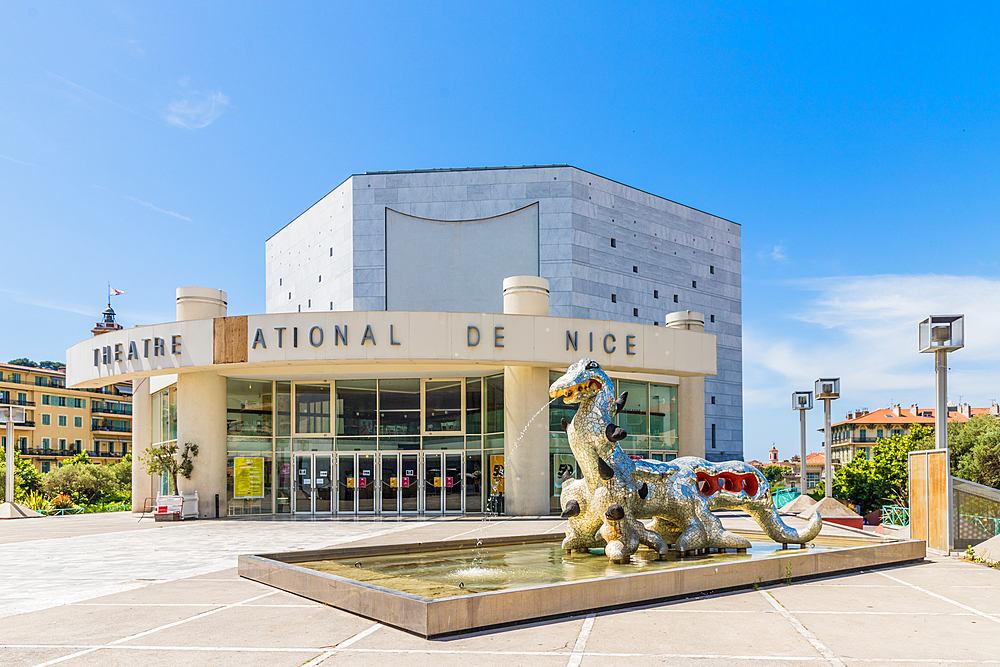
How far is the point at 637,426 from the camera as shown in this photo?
1117 inches

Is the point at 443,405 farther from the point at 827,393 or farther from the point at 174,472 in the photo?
the point at 827,393

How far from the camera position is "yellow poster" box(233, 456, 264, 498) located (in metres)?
26.5

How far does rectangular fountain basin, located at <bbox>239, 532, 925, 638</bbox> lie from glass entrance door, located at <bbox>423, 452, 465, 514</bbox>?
12.7 m

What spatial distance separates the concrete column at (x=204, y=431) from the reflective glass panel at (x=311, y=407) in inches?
97.1

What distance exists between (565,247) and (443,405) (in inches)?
1154

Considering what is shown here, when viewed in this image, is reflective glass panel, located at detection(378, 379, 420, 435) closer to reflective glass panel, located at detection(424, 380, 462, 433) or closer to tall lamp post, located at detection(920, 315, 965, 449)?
reflective glass panel, located at detection(424, 380, 462, 433)

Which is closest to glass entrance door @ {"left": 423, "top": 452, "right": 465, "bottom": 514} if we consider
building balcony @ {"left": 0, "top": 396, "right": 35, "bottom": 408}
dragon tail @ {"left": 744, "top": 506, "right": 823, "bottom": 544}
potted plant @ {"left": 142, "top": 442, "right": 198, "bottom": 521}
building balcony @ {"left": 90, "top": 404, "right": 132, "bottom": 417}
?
potted plant @ {"left": 142, "top": 442, "right": 198, "bottom": 521}

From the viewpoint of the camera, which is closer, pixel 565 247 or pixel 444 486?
pixel 444 486

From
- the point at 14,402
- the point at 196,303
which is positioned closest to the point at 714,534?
the point at 196,303

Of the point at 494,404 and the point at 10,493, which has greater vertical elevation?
the point at 494,404

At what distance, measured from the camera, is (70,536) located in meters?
19.9

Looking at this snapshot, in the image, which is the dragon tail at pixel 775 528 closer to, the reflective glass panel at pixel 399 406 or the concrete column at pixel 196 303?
the reflective glass panel at pixel 399 406

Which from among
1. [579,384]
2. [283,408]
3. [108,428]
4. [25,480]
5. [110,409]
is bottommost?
[25,480]

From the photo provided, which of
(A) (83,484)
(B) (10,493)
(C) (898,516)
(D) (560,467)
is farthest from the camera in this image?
(A) (83,484)
